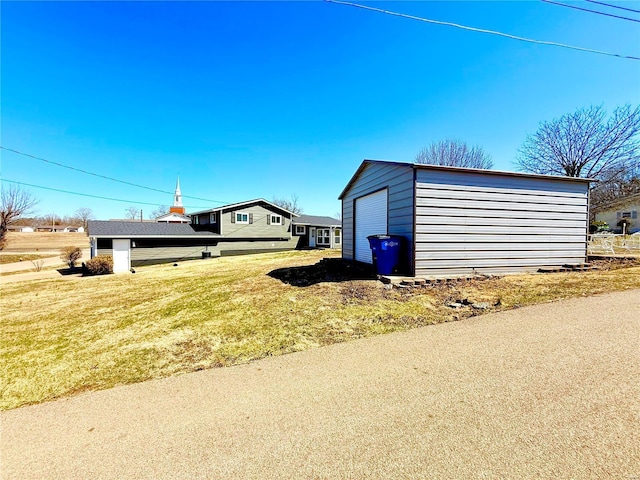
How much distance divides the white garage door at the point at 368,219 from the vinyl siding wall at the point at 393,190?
7.6 inches

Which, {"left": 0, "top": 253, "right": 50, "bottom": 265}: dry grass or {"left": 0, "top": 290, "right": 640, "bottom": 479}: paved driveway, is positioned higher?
{"left": 0, "top": 290, "right": 640, "bottom": 479}: paved driveway

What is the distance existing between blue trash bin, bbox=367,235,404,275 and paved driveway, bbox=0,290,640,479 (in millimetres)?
3723

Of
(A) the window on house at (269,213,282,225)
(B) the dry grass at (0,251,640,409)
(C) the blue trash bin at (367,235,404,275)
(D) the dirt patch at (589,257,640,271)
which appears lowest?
(B) the dry grass at (0,251,640,409)

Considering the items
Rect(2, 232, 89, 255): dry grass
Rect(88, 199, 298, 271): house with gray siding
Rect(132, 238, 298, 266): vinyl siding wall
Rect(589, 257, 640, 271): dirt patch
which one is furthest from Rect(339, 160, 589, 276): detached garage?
Rect(2, 232, 89, 255): dry grass

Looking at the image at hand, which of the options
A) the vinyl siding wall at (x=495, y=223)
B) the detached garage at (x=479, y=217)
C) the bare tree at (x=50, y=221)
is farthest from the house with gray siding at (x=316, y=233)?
the bare tree at (x=50, y=221)

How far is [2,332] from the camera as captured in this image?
5.84m

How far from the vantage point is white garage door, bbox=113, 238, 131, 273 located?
17.4 metres

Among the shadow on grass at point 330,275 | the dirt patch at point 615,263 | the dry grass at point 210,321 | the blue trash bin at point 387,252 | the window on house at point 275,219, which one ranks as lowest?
the dry grass at point 210,321

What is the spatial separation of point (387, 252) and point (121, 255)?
1792 centimetres

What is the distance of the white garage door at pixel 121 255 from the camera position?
1735cm

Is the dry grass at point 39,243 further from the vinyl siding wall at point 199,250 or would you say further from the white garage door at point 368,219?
the white garage door at point 368,219

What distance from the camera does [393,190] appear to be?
805cm

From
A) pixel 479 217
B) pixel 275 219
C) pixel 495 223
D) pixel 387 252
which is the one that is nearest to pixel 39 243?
pixel 275 219

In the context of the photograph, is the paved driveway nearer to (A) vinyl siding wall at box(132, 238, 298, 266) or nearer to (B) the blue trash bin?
(B) the blue trash bin
